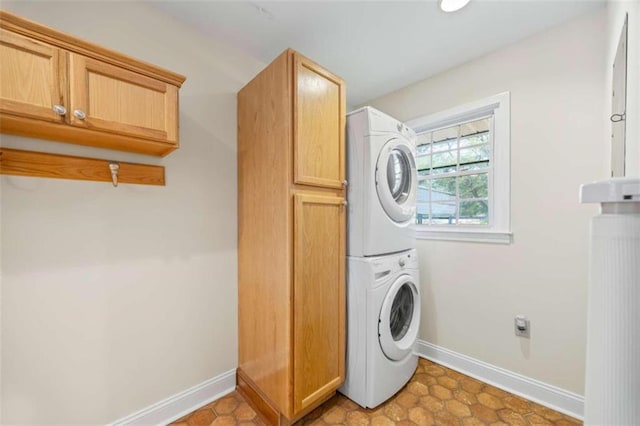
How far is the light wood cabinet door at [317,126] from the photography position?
1352 mm

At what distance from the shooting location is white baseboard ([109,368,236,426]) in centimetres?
138

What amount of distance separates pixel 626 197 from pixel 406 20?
160 centimetres

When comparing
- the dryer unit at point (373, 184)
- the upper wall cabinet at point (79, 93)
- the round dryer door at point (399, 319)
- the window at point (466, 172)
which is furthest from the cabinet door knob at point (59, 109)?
the window at point (466, 172)

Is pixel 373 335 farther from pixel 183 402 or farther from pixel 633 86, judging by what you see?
pixel 633 86

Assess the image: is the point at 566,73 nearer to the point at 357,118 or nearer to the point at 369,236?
the point at 357,118

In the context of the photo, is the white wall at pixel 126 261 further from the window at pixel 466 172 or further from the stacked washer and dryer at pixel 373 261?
the window at pixel 466 172

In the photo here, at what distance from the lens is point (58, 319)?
46.6 inches

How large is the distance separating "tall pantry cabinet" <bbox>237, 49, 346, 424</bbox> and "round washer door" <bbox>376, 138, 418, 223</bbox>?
27 centimetres

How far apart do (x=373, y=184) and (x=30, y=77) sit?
1582mm

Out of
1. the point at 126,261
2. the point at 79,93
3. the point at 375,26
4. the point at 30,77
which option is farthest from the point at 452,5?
the point at 126,261

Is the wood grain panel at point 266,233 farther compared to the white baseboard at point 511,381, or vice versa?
the white baseboard at point 511,381

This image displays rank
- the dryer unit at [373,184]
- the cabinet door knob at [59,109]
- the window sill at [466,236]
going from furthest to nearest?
1. the window sill at [466,236]
2. the dryer unit at [373,184]
3. the cabinet door knob at [59,109]

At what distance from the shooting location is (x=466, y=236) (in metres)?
1.96

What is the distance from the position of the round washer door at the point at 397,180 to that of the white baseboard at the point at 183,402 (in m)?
1.60
